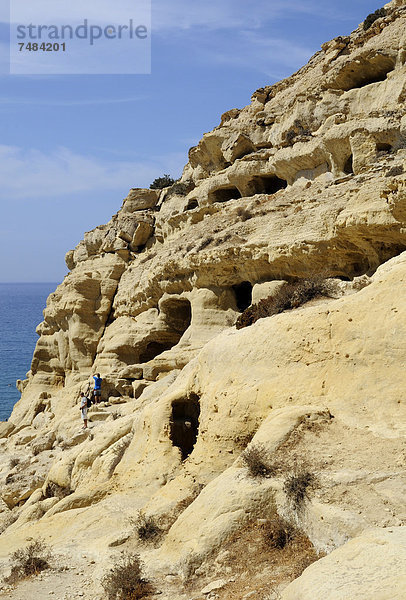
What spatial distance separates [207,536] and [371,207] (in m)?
10.5

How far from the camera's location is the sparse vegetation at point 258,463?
708cm

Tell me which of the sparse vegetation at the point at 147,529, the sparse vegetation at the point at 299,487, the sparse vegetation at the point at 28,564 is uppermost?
the sparse vegetation at the point at 299,487

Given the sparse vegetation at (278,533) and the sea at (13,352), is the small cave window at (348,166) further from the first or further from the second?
the sea at (13,352)

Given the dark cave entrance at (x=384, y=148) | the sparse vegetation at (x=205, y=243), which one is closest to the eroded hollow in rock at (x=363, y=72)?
the dark cave entrance at (x=384, y=148)

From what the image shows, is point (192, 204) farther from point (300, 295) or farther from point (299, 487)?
point (299, 487)

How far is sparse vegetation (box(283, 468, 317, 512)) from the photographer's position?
252 inches

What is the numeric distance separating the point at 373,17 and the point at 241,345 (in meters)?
25.6

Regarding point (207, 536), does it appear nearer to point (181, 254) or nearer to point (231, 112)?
point (181, 254)

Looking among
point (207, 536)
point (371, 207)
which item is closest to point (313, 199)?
point (371, 207)

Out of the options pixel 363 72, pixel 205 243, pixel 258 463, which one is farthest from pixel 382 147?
pixel 258 463

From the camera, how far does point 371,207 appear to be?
14.6 m

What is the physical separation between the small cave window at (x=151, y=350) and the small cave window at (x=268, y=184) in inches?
322

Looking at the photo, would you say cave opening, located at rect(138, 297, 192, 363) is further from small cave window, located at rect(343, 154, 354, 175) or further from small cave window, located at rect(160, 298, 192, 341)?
small cave window, located at rect(343, 154, 354, 175)

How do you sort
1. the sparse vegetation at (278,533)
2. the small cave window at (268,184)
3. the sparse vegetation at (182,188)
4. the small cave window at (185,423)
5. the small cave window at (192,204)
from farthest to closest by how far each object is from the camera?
the sparse vegetation at (182,188) → the small cave window at (192,204) → the small cave window at (268,184) → the small cave window at (185,423) → the sparse vegetation at (278,533)
